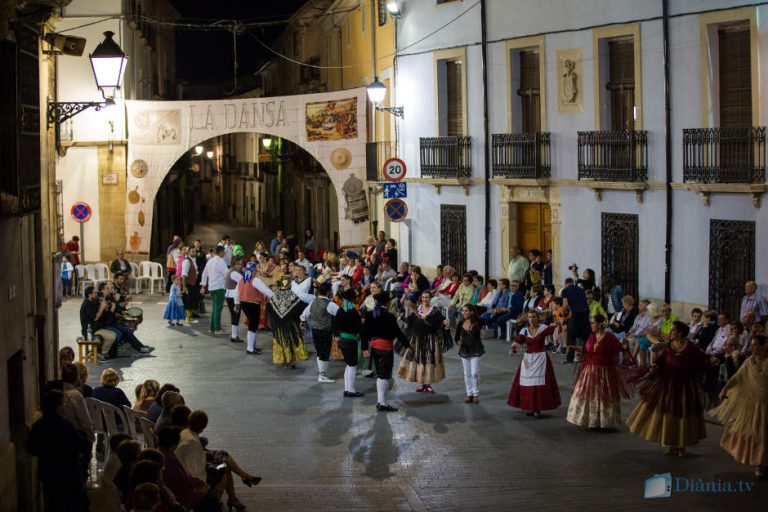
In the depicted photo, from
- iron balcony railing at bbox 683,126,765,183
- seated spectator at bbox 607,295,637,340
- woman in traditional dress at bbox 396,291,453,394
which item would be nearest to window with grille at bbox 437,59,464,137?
iron balcony railing at bbox 683,126,765,183

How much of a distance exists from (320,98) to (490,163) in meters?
6.80

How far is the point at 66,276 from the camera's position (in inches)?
1235

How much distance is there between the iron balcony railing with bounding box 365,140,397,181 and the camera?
32219 mm

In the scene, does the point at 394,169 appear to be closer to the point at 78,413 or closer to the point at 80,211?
the point at 80,211

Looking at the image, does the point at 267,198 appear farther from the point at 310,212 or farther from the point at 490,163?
the point at 490,163

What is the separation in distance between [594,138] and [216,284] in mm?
8041

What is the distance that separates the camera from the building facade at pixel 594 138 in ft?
71.4

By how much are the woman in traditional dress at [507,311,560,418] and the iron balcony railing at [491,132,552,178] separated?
9880 mm

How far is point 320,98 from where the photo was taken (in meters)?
33.0

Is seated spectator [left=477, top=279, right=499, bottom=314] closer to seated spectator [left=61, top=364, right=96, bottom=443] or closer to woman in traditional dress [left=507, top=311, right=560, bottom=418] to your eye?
woman in traditional dress [left=507, top=311, right=560, bottom=418]

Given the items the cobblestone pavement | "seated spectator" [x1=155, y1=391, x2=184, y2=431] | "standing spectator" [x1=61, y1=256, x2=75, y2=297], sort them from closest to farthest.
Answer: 1. "seated spectator" [x1=155, y1=391, x2=184, y2=431]
2. the cobblestone pavement
3. "standing spectator" [x1=61, y1=256, x2=75, y2=297]

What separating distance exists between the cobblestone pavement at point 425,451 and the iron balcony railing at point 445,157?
8834 mm

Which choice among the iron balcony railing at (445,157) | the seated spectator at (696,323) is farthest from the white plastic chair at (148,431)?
the iron balcony railing at (445,157)

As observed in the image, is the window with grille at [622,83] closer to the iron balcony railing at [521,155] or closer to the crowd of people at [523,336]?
the iron balcony railing at [521,155]
